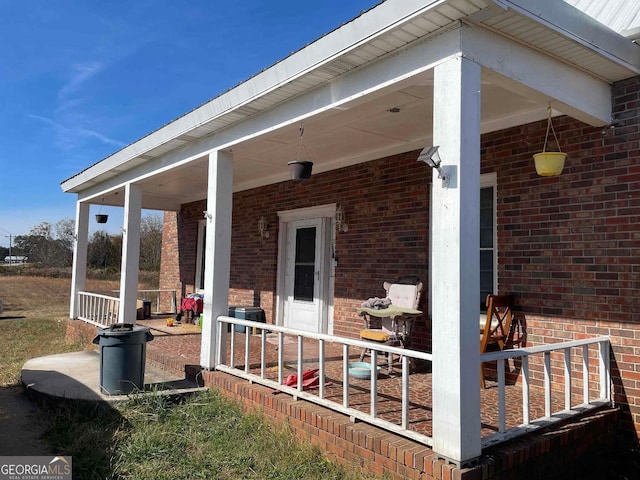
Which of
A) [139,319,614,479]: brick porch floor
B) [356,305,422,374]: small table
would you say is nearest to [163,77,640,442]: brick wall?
[356,305,422,374]: small table

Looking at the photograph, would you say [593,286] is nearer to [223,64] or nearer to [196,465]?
[196,465]

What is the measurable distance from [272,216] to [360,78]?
5130mm

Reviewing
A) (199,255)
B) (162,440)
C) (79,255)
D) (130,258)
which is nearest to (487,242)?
(162,440)

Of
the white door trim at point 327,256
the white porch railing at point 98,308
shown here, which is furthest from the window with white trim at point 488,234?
the white porch railing at point 98,308

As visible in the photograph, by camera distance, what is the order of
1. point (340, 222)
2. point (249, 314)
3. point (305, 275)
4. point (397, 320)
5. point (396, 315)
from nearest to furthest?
point (396, 315) → point (397, 320) → point (340, 222) → point (249, 314) → point (305, 275)

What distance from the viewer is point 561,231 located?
4496 millimetres

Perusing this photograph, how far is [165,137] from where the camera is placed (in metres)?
6.27

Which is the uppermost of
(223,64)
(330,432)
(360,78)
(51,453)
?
(223,64)

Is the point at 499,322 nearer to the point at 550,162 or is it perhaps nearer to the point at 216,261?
the point at 550,162

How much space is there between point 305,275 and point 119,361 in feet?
12.4

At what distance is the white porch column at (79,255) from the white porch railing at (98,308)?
0.17 meters

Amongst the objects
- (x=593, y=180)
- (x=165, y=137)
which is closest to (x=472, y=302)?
Result: (x=593, y=180)

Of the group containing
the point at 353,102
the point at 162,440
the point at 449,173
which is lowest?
the point at 162,440

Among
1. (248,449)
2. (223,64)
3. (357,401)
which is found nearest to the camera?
(248,449)
